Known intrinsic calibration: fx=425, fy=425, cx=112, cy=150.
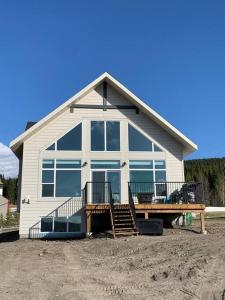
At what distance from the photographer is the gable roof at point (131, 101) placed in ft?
67.7

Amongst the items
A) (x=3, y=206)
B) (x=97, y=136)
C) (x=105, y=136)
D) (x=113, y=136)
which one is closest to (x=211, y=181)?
(x=3, y=206)

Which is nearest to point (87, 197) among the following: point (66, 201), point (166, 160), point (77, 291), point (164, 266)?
point (66, 201)

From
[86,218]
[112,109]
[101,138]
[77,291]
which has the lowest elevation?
[77,291]

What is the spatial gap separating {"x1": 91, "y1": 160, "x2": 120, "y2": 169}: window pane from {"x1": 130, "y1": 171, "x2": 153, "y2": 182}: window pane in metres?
0.87

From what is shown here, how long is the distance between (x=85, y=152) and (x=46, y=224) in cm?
394

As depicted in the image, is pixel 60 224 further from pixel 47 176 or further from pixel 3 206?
pixel 3 206

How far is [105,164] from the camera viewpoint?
2106 centimetres

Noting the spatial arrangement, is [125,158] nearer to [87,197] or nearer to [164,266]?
[87,197]

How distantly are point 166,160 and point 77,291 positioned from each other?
1347 cm

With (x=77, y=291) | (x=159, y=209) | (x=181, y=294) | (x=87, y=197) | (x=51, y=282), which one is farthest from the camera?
(x=87, y=197)

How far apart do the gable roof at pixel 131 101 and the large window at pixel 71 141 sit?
1096 mm

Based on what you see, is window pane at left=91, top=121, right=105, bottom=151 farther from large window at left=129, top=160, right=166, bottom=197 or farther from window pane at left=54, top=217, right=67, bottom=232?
window pane at left=54, top=217, right=67, bottom=232

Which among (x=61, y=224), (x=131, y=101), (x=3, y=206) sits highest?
(x=131, y=101)

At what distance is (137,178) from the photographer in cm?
2112
